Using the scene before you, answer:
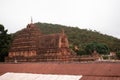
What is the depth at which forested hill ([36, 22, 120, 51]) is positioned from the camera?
251ft

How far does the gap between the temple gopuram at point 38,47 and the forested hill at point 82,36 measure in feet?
122

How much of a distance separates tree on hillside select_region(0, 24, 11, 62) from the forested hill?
107ft

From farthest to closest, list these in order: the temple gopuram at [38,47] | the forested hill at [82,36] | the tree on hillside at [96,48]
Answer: the forested hill at [82,36]
the tree on hillside at [96,48]
the temple gopuram at [38,47]

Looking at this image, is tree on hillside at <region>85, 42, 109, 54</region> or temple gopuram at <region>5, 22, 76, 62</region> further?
tree on hillside at <region>85, 42, 109, 54</region>

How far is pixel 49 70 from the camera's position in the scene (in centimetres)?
2298

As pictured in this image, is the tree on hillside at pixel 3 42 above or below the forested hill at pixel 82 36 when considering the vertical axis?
below

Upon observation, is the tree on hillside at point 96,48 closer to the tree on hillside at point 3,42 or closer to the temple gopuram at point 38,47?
the tree on hillside at point 3,42

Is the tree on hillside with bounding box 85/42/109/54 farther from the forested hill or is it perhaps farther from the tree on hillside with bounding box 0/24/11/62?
the tree on hillside with bounding box 0/24/11/62

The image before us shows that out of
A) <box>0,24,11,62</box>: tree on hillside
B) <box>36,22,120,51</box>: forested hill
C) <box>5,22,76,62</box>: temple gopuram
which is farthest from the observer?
<box>36,22,120,51</box>: forested hill

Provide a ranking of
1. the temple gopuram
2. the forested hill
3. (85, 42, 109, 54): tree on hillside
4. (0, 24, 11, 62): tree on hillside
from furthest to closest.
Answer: the forested hill < (85, 42, 109, 54): tree on hillside < (0, 24, 11, 62): tree on hillside < the temple gopuram

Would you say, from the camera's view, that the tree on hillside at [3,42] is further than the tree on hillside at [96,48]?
No

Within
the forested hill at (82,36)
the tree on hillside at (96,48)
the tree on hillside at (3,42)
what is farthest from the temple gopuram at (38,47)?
the forested hill at (82,36)

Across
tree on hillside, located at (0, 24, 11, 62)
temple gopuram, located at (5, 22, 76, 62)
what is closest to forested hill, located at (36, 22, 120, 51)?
tree on hillside, located at (0, 24, 11, 62)

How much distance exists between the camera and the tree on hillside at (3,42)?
41778 mm
